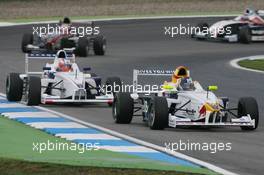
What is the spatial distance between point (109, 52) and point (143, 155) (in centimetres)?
2406

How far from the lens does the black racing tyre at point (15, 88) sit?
22844 millimetres

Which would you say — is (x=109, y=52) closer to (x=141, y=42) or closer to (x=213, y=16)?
(x=141, y=42)

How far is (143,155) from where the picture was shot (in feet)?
49.5

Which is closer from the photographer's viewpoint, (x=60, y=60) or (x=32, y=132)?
(x=32, y=132)

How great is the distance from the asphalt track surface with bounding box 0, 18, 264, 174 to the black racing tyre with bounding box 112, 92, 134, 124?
19 centimetres

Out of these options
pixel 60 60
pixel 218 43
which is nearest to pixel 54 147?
pixel 60 60

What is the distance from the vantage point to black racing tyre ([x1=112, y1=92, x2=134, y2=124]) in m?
19.2

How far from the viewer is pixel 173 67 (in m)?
33.5

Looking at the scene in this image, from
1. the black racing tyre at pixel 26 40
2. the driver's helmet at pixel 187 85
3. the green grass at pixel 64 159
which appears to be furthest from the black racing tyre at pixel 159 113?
the black racing tyre at pixel 26 40

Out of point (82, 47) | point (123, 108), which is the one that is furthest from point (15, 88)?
point (82, 47)

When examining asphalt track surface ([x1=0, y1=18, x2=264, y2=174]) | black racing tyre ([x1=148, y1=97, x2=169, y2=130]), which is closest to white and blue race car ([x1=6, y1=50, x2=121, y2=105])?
asphalt track surface ([x1=0, y1=18, x2=264, y2=174])

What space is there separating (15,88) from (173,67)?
11324mm

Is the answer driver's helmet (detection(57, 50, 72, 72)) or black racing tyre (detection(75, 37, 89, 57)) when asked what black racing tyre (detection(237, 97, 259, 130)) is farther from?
black racing tyre (detection(75, 37, 89, 57))

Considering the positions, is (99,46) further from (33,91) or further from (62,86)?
(33,91)
